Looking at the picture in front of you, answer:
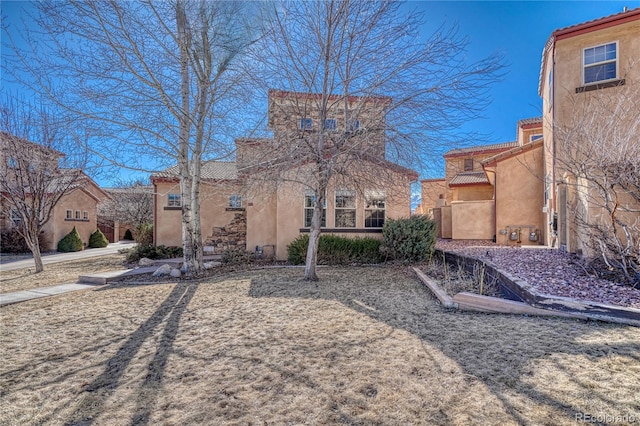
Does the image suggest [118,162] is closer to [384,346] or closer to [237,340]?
[237,340]

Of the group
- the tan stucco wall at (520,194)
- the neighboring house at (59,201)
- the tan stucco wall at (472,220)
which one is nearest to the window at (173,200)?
the neighboring house at (59,201)

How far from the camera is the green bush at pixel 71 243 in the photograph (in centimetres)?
1958

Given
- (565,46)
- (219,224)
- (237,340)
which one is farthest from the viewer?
(219,224)

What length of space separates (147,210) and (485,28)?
27.2 meters

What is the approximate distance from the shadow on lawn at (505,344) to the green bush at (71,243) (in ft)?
Result: 67.0

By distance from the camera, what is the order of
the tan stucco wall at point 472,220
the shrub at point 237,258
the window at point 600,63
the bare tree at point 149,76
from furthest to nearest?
the tan stucco wall at point 472,220 < the shrub at point 237,258 < the window at point 600,63 < the bare tree at point 149,76

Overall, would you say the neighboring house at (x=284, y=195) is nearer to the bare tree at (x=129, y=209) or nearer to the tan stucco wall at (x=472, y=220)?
the tan stucco wall at (x=472, y=220)

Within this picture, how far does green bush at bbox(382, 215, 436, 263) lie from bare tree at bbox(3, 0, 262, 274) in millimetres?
6002

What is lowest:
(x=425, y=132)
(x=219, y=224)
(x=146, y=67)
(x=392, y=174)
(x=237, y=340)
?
(x=237, y=340)

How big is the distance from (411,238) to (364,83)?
17.8 ft

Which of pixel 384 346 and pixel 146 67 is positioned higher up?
pixel 146 67

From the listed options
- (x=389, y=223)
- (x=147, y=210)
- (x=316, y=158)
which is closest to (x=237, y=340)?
(x=316, y=158)

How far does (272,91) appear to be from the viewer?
7.83 metres

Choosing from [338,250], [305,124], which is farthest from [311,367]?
[338,250]
